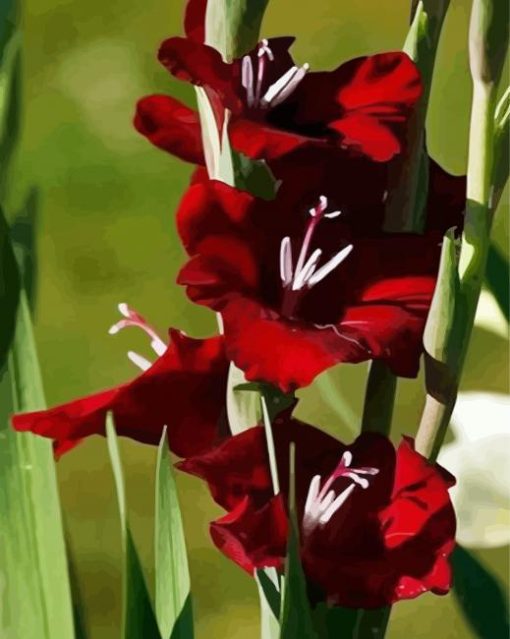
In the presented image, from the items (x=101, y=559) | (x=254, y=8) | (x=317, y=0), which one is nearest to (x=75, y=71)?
(x=317, y=0)

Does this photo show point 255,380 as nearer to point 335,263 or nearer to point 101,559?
point 335,263

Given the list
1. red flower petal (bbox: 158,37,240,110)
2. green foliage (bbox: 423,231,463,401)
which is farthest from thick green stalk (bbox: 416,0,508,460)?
red flower petal (bbox: 158,37,240,110)

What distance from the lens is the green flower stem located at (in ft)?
1.69

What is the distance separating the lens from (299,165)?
49cm

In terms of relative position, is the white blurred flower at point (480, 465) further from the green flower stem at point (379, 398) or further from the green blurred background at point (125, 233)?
the green flower stem at point (379, 398)

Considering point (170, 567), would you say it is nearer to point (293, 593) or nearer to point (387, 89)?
point (293, 593)

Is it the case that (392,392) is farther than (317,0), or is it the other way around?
(317,0)

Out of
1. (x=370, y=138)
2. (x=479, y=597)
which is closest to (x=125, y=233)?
(x=479, y=597)

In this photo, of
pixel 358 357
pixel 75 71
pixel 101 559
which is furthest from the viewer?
pixel 75 71

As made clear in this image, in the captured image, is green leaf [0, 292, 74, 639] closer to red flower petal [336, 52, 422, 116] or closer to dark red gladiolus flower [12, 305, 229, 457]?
dark red gladiolus flower [12, 305, 229, 457]

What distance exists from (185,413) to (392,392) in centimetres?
9

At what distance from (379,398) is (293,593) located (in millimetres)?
90

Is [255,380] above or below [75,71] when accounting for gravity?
below

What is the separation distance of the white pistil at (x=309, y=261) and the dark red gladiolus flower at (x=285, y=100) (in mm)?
27
